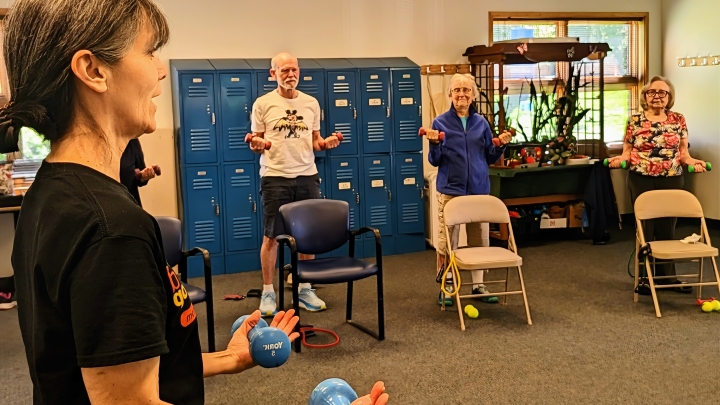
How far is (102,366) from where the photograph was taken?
0.81m

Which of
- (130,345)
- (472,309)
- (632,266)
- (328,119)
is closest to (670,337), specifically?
(472,309)

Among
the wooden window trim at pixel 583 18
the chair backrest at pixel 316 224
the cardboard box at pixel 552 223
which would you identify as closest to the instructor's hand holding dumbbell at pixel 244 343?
the chair backrest at pixel 316 224

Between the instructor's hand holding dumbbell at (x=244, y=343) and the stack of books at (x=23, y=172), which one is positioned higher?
the stack of books at (x=23, y=172)

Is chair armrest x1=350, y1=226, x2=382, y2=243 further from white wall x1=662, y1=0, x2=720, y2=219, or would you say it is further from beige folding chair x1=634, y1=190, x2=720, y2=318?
white wall x1=662, y1=0, x2=720, y2=219

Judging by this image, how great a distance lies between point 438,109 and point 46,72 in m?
6.54

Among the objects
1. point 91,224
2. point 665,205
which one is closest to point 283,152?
point 665,205

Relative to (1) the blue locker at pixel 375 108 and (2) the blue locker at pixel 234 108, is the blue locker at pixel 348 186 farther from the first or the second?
(2) the blue locker at pixel 234 108

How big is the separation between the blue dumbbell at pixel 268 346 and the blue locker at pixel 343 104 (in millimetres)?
5226

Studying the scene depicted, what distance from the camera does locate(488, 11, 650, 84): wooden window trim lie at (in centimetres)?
746

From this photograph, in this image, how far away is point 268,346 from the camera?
1.24m

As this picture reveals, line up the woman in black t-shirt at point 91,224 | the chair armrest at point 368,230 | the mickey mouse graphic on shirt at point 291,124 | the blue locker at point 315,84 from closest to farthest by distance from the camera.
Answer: the woman in black t-shirt at point 91,224
the chair armrest at point 368,230
the mickey mouse graphic on shirt at point 291,124
the blue locker at point 315,84

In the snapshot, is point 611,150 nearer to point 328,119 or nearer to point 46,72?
point 328,119

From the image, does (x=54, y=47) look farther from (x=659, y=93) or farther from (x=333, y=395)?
(x=659, y=93)

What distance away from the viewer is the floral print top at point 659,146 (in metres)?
5.10
